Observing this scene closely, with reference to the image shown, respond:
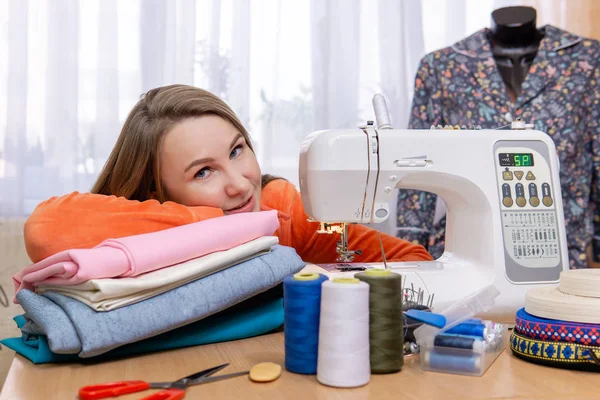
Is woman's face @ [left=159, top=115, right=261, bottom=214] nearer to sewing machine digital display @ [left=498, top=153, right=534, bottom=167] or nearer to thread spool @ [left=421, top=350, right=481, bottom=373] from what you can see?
sewing machine digital display @ [left=498, top=153, right=534, bottom=167]

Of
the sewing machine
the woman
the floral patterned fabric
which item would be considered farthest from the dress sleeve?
the sewing machine

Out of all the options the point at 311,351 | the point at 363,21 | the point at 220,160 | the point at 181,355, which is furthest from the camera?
the point at 363,21

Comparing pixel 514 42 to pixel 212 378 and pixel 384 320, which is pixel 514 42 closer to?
pixel 384 320

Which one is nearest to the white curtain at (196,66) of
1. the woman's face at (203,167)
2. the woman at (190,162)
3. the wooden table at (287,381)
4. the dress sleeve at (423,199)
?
the dress sleeve at (423,199)

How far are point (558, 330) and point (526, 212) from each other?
1.25ft

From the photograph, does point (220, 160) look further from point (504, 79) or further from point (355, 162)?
point (504, 79)

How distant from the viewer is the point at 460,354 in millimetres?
832

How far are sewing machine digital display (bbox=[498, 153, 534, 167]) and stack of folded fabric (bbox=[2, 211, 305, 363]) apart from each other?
0.44 m

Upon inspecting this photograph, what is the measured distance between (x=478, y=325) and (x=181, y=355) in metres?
0.41

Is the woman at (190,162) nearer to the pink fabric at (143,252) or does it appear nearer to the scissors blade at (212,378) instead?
the pink fabric at (143,252)

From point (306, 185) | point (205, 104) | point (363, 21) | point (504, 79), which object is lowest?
point (306, 185)

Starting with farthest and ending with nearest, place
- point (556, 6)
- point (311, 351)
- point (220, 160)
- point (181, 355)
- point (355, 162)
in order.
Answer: point (556, 6)
point (220, 160)
point (355, 162)
point (181, 355)
point (311, 351)

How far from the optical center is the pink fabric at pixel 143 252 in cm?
88

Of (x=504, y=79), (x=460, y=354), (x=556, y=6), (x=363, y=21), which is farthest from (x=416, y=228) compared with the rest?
(x=460, y=354)
